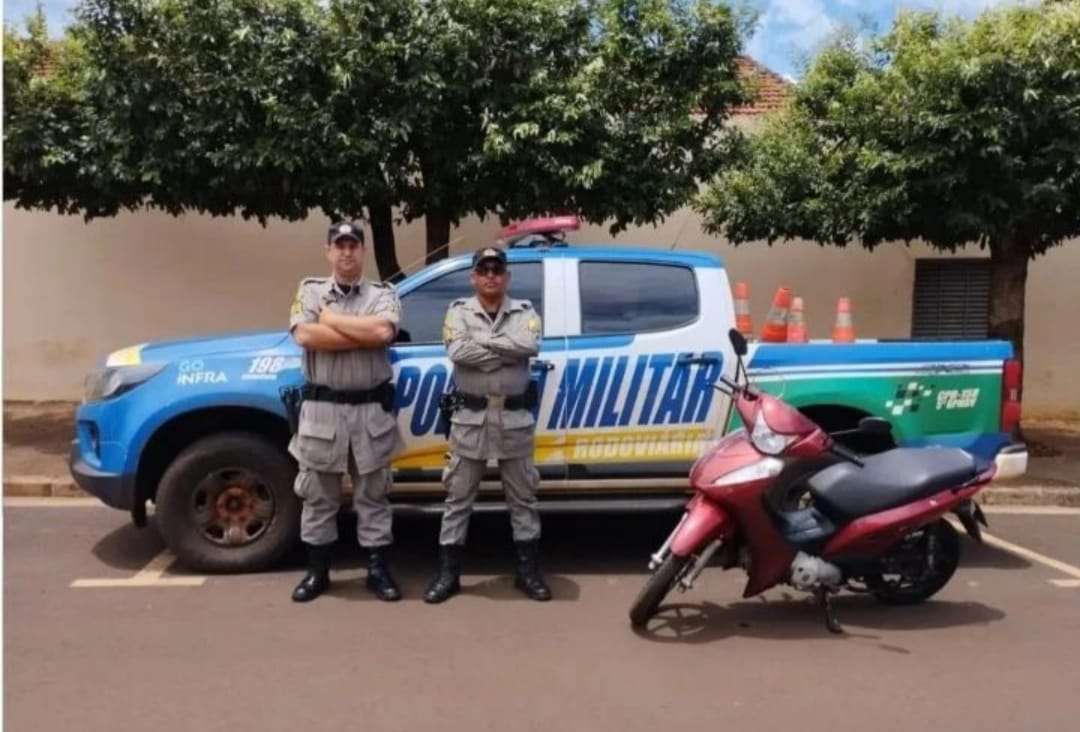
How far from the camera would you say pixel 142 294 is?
1121cm

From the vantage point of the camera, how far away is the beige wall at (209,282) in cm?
1109

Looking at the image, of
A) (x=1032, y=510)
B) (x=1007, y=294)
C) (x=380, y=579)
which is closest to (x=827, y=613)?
(x=380, y=579)

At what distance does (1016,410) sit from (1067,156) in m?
2.84

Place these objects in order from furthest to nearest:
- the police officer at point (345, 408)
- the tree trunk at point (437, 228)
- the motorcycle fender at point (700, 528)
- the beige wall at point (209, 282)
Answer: the beige wall at point (209, 282), the tree trunk at point (437, 228), the police officer at point (345, 408), the motorcycle fender at point (700, 528)

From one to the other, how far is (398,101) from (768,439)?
4349 mm

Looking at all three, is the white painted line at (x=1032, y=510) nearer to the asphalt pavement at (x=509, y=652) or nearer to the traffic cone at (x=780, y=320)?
the asphalt pavement at (x=509, y=652)

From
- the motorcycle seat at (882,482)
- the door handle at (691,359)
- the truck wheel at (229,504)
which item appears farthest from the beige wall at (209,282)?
the motorcycle seat at (882,482)

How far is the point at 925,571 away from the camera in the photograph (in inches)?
190

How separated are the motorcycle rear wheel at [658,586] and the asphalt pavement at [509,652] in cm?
11

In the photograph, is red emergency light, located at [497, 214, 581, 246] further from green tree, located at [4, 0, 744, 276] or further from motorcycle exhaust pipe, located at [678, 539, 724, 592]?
motorcycle exhaust pipe, located at [678, 539, 724, 592]

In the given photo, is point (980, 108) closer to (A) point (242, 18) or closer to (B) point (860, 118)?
(B) point (860, 118)

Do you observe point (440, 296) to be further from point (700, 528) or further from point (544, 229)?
point (700, 528)

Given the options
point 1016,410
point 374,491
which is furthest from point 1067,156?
point 374,491

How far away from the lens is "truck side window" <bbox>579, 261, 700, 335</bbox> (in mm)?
5387
